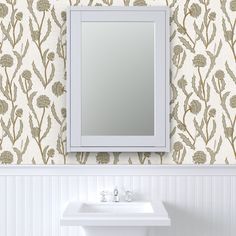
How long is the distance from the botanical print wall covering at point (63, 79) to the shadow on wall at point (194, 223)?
287mm

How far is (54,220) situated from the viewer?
278 centimetres

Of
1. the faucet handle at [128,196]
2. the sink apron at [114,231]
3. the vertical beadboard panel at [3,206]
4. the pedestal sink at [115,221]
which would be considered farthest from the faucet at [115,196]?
the vertical beadboard panel at [3,206]

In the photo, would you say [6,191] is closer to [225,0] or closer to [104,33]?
[104,33]

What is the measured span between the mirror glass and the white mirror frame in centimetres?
3

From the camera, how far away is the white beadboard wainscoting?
9.08 feet

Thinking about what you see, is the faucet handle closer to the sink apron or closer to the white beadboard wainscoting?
the white beadboard wainscoting

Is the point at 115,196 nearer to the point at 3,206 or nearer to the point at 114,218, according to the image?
the point at 114,218

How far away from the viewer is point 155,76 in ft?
9.00

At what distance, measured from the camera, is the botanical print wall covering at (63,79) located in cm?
277

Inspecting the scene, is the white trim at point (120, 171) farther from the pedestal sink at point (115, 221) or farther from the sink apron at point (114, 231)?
the sink apron at point (114, 231)

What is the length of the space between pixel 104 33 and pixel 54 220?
1.09 m

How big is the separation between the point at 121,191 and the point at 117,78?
2.10 ft

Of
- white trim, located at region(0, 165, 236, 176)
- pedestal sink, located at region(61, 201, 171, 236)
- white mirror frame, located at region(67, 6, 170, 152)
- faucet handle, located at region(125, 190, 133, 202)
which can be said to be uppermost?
white mirror frame, located at region(67, 6, 170, 152)

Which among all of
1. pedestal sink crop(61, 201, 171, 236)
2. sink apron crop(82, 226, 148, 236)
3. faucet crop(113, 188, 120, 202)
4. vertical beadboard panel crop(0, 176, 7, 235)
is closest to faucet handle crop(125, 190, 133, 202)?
faucet crop(113, 188, 120, 202)
